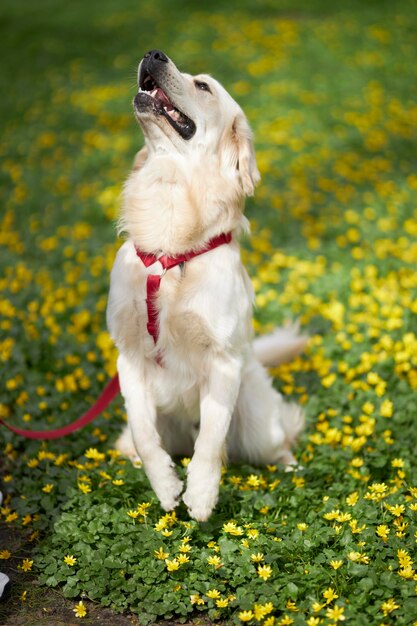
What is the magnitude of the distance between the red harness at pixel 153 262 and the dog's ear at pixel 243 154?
0.84 feet

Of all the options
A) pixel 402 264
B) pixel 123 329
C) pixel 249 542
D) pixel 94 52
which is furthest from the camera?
pixel 94 52

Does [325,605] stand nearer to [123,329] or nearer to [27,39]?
[123,329]

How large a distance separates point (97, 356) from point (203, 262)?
69.4 inches

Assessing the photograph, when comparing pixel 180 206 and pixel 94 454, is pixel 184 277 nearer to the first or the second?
pixel 180 206

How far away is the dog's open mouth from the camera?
9.66 feet

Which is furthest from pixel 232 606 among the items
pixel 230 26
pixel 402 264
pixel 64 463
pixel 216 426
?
pixel 230 26

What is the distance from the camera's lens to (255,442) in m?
3.44

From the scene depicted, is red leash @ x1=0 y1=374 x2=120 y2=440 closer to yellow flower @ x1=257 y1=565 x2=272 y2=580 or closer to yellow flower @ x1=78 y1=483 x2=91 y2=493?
yellow flower @ x1=78 y1=483 x2=91 y2=493

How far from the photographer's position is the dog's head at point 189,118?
296cm

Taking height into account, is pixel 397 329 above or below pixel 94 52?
below

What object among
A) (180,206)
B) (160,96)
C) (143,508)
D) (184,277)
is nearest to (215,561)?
(143,508)

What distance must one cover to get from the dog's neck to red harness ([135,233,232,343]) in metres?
0.02

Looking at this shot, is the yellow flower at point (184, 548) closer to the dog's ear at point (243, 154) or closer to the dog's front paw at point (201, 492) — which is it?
the dog's front paw at point (201, 492)

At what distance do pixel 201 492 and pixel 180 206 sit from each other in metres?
1.17
